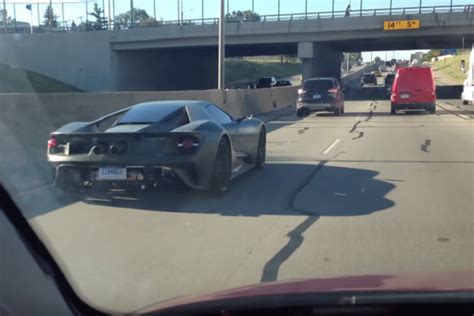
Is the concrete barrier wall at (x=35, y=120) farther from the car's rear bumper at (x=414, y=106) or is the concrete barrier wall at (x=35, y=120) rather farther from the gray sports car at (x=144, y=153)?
the car's rear bumper at (x=414, y=106)

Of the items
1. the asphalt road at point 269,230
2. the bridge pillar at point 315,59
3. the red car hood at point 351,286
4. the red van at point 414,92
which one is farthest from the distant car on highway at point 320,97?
the red car hood at point 351,286

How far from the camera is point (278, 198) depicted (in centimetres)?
930

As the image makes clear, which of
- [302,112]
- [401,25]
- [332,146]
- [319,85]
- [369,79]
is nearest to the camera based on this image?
[332,146]

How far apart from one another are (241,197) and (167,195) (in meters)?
1.12

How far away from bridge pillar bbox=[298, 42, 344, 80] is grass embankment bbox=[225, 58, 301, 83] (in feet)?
102

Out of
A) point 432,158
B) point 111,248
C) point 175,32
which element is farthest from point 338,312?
point 175,32

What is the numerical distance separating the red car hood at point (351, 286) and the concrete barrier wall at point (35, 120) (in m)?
5.17

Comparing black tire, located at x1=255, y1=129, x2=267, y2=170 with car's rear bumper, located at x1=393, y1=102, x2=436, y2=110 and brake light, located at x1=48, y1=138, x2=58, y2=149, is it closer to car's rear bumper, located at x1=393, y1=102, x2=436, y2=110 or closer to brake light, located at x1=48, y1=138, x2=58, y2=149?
brake light, located at x1=48, y1=138, x2=58, y2=149

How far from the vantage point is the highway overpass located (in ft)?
162

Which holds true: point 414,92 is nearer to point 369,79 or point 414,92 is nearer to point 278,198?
point 278,198

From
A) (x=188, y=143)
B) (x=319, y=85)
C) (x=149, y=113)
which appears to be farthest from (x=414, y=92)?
(x=188, y=143)

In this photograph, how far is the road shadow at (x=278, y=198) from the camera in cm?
849

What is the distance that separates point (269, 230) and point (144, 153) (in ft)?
7.03

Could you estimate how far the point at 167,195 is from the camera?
969 cm
